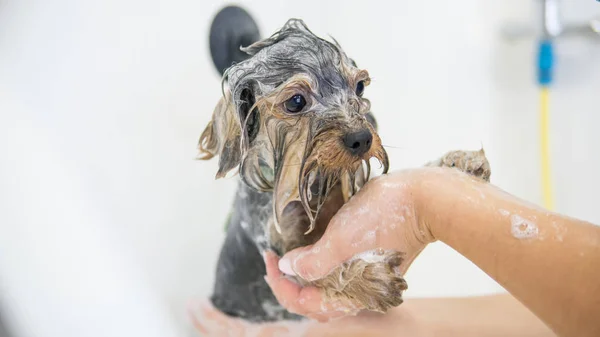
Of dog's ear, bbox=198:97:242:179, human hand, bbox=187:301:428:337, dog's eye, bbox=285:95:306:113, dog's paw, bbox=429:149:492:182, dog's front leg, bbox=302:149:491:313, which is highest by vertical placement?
dog's eye, bbox=285:95:306:113

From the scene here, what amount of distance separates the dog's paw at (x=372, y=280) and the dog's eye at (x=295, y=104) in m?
0.28

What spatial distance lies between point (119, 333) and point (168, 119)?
1.74 ft

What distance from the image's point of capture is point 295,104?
2.81 ft

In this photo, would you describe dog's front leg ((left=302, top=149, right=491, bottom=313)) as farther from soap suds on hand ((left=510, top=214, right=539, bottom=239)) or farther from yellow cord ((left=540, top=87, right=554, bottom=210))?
yellow cord ((left=540, top=87, right=554, bottom=210))

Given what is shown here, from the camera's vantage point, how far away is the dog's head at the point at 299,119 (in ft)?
2.68

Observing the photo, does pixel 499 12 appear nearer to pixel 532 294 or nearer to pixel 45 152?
pixel 532 294

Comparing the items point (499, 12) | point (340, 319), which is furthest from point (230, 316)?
point (499, 12)

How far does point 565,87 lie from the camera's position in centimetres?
162

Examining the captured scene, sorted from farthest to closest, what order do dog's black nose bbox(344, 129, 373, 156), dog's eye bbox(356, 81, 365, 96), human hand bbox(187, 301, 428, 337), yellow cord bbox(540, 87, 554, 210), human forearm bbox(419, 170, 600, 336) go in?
1. yellow cord bbox(540, 87, 554, 210)
2. human hand bbox(187, 301, 428, 337)
3. dog's eye bbox(356, 81, 365, 96)
4. dog's black nose bbox(344, 129, 373, 156)
5. human forearm bbox(419, 170, 600, 336)

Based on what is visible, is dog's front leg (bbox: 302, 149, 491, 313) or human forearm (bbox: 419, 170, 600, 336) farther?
dog's front leg (bbox: 302, 149, 491, 313)

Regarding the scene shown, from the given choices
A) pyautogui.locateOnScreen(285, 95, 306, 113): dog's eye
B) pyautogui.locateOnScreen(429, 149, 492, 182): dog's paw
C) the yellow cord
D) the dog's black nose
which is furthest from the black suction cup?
the yellow cord

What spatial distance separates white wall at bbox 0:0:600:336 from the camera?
1.07 m

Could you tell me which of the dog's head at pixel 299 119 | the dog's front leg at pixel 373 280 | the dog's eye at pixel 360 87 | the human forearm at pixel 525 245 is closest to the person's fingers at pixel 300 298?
the dog's front leg at pixel 373 280

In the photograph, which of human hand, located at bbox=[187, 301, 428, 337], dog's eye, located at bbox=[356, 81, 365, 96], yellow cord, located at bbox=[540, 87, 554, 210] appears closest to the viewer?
dog's eye, located at bbox=[356, 81, 365, 96]
